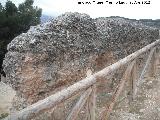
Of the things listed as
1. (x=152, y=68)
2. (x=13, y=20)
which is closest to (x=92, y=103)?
(x=152, y=68)

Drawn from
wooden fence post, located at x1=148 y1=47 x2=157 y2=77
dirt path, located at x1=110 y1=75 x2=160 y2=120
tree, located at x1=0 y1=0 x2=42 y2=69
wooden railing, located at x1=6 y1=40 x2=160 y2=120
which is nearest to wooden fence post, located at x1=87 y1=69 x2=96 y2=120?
wooden railing, located at x1=6 y1=40 x2=160 y2=120

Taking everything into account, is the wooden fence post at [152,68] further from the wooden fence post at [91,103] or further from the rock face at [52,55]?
the wooden fence post at [91,103]

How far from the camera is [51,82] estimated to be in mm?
4496

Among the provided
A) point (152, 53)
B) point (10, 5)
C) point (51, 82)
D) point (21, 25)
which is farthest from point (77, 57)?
point (10, 5)

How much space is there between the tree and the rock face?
32.2 ft

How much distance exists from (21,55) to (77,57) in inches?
40.1

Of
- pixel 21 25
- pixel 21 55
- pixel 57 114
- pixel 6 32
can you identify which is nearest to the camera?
pixel 21 55

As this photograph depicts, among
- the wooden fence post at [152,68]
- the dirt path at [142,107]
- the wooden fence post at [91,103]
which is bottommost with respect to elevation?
the dirt path at [142,107]

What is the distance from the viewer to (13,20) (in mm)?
16078

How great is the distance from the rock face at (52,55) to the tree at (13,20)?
983cm

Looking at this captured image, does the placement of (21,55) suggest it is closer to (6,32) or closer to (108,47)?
(108,47)

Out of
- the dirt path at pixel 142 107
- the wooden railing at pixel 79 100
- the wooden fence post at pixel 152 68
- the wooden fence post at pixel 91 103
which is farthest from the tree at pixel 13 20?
the wooden fence post at pixel 91 103

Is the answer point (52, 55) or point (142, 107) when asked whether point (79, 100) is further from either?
point (142, 107)

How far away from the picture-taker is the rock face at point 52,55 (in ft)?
14.0
